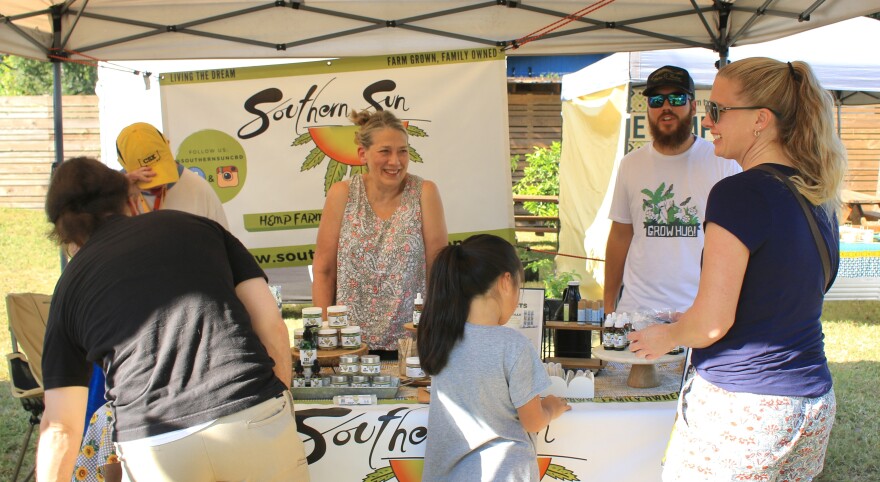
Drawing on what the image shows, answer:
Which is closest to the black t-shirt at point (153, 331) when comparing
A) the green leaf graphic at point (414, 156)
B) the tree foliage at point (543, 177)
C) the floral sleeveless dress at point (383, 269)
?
the floral sleeveless dress at point (383, 269)

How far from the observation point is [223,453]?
1.58 meters

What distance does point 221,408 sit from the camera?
1575mm

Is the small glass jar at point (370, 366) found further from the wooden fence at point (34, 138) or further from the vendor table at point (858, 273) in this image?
the wooden fence at point (34, 138)

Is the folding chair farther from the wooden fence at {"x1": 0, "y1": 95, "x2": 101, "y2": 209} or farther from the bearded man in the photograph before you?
the wooden fence at {"x1": 0, "y1": 95, "x2": 101, "y2": 209}

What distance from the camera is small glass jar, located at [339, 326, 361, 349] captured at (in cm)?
249

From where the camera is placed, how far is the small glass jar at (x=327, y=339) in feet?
8.13

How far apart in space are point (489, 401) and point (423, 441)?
1.58 feet

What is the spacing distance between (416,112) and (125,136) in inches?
91.4

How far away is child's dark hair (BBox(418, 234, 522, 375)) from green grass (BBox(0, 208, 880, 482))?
34.8 inches

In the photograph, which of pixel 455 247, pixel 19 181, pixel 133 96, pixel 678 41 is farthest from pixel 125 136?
pixel 19 181

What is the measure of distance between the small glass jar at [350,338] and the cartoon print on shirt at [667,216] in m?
1.29

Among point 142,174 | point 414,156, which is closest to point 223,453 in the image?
point 142,174

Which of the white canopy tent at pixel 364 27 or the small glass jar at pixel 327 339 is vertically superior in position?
the white canopy tent at pixel 364 27

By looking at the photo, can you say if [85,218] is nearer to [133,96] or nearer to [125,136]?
[125,136]
